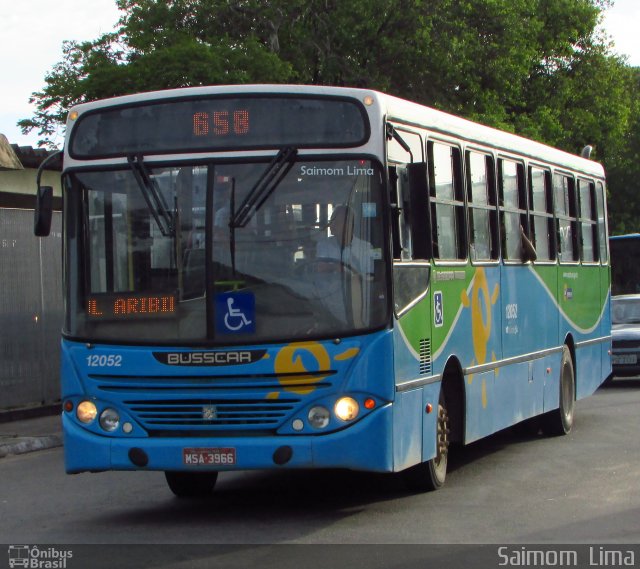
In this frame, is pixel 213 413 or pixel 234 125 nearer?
pixel 213 413

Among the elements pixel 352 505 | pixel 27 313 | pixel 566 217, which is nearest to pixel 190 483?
pixel 352 505

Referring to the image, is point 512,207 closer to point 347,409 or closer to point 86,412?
point 347,409

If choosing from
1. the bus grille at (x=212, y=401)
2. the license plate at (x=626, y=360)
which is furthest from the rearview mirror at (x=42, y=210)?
the license plate at (x=626, y=360)

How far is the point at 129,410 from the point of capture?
911cm

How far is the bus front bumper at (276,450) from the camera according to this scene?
879 cm

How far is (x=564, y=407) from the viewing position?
14.8 meters

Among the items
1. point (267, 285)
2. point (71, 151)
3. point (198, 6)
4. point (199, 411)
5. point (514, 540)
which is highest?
point (198, 6)

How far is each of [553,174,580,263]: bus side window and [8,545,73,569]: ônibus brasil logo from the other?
8250mm

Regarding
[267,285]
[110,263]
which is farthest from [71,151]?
[267,285]

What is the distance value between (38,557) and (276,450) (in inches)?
66.8

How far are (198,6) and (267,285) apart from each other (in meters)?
29.7

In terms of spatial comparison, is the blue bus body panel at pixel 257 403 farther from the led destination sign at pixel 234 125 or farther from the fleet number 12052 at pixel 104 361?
the led destination sign at pixel 234 125

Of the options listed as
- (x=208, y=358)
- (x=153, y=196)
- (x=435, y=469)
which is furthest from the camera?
(x=435, y=469)

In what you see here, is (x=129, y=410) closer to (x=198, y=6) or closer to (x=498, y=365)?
(x=498, y=365)
